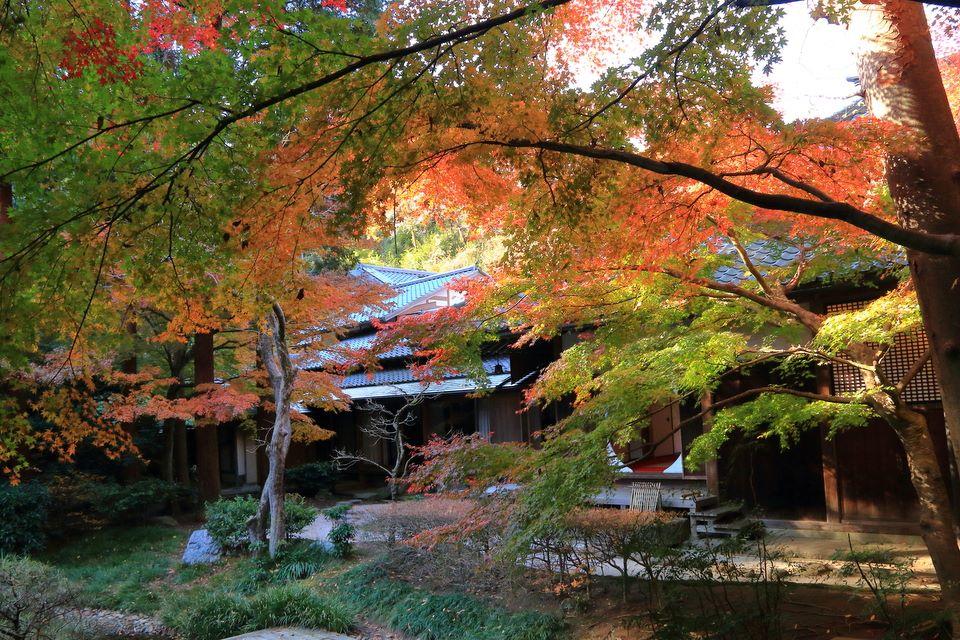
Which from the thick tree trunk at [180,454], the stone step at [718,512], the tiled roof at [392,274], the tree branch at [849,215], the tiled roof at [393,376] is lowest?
the stone step at [718,512]

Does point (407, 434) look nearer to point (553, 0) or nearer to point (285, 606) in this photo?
point (285, 606)

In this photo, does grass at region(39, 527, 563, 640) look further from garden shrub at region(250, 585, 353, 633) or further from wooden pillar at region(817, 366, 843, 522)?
wooden pillar at region(817, 366, 843, 522)

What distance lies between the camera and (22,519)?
41.9 feet

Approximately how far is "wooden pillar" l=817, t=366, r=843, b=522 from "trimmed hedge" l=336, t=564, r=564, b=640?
174 inches

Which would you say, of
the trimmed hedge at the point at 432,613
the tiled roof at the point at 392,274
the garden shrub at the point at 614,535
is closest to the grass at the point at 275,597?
the trimmed hedge at the point at 432,613

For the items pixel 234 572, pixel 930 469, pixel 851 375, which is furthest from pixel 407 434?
pixel 930 469

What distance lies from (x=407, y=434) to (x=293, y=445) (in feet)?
11.8

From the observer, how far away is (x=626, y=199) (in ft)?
17.1

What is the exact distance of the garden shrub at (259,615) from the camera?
828 cm

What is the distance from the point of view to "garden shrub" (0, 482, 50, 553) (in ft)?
41.2

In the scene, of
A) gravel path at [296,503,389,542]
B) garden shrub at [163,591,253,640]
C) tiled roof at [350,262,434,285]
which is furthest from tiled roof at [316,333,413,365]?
garden shrub at [163,591,253,640]

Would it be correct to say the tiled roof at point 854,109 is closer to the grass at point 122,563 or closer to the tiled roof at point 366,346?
the tiled roof at point 366,346

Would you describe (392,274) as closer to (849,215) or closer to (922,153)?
(922,153)

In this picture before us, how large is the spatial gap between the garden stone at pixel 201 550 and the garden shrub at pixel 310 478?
600 cm
